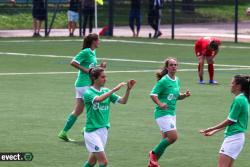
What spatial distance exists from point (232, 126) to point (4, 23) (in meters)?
35.5

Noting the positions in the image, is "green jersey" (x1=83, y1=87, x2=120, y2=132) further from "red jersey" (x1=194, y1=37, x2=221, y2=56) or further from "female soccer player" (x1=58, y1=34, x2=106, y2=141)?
"red jersey" (x1=194, y1=37, x2=221, y2=56)

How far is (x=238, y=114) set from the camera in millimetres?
12156

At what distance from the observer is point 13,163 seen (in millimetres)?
14211

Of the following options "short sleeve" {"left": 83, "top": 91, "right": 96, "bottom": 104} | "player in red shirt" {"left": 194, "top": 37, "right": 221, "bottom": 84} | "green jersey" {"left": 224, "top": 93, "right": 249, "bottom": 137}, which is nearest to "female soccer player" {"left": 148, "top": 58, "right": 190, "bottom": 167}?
"short sleeve" {"left": 83, "top": 91, "right": 96, "bottom": 104}

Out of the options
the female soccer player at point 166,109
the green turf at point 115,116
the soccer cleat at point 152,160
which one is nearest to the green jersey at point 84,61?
the green turf at point 115,116

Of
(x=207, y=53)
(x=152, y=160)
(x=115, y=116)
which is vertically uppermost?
(x=207, y=53)

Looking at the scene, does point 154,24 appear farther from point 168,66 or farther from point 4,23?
point 168,66

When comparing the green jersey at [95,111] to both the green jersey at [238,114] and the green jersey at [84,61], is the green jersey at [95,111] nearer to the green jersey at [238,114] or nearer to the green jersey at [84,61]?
the green jersey at [238,114]

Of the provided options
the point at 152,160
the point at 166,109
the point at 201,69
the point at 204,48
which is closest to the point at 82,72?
the point at 166,109

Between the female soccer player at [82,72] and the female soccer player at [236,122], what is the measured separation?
15.4 ft

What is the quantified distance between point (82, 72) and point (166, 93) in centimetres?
266

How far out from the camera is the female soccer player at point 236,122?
12.1 meters

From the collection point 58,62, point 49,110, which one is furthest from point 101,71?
point 58,62

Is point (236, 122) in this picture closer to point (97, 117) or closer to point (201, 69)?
point (97, 117)
